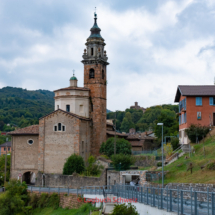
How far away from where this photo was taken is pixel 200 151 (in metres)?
38.2

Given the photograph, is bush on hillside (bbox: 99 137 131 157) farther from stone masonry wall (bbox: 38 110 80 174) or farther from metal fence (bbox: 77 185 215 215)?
metal fence (bbox: 77 185 215 215)

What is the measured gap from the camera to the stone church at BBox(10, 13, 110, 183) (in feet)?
165

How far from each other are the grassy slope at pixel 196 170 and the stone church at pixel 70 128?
57.9 feet

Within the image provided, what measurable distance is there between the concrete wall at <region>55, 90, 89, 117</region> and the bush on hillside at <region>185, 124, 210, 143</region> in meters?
18.4

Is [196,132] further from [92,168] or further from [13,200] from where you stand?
[13,200]

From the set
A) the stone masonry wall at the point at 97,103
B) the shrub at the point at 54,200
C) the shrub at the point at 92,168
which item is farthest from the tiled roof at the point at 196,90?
the shrub at the point at 54,200

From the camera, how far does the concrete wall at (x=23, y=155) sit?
2053 inches

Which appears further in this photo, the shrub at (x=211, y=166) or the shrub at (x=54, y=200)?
the shrub at (x=54, y=200)

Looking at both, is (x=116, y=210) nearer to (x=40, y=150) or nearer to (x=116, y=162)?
(x=116, y=162)

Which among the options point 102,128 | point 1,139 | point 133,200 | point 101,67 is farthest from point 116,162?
point 1,139

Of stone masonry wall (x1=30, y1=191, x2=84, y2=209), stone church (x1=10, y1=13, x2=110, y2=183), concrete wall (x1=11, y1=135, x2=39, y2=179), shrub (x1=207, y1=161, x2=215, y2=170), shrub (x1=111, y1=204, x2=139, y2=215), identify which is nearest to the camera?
shrub (x1=111, y1=204, x2=139, y2=215)

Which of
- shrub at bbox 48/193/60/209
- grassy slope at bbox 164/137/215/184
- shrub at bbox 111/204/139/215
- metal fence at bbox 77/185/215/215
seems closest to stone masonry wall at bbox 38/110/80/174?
shrub at bbox 48/193/60/209

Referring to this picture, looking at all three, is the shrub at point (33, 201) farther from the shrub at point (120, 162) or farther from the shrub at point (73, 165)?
the shrub at point (120, 162)

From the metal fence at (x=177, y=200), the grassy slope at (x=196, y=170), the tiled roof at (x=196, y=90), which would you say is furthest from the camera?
the tiled roof at (x=196, y=90)
